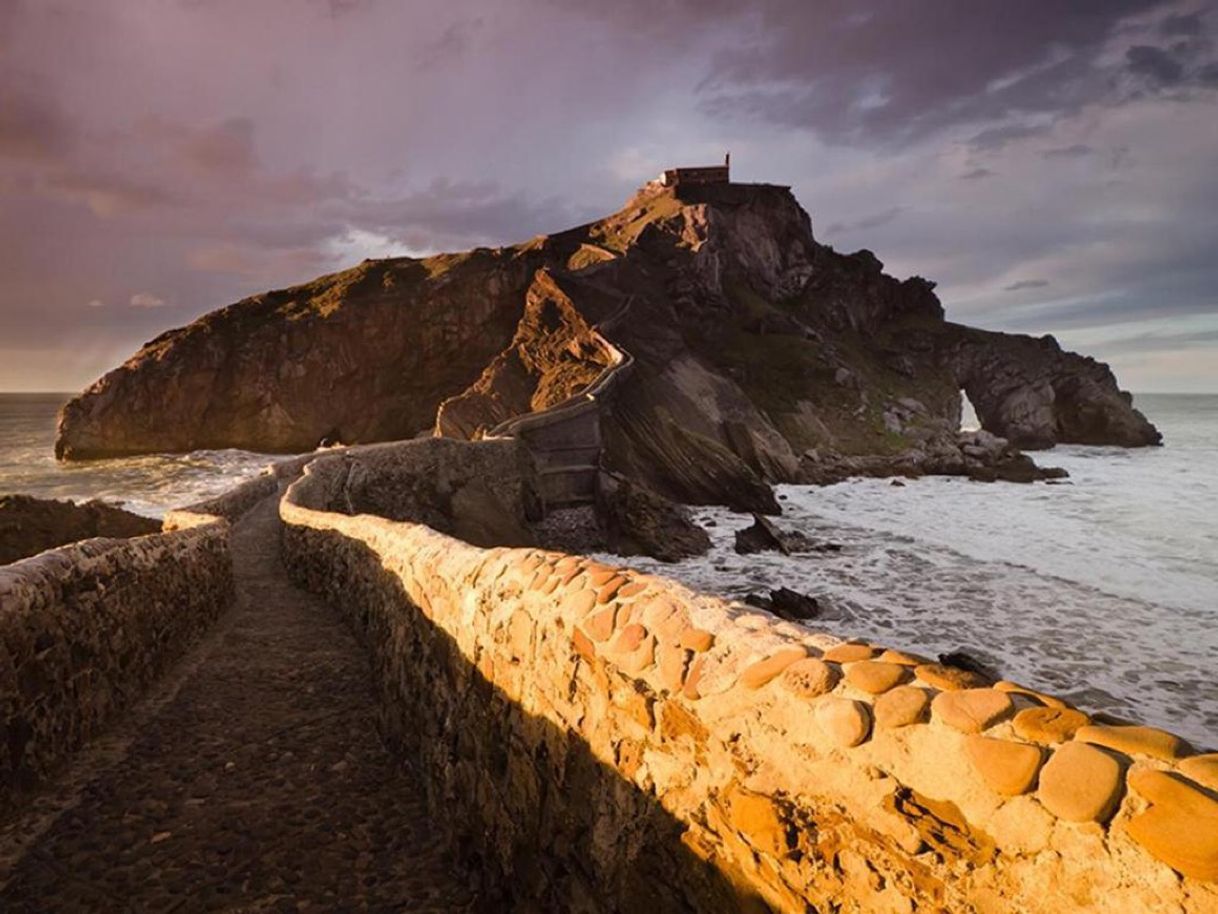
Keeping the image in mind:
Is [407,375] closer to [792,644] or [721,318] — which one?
[721,318]

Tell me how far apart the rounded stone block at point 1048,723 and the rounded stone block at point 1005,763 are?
54mm

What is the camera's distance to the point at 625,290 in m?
55.1

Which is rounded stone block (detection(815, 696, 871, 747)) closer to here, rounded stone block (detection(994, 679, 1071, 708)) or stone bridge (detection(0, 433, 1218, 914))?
stone bridge (detection(0, 433, 1218, 914))

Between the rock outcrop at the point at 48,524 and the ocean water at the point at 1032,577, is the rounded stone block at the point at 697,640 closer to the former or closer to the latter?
the ocean water at the point at 1032,577

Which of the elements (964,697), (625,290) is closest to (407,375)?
(625,290)

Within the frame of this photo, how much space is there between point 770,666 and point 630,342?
46.5 m

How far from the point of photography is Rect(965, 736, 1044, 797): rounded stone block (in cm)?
185

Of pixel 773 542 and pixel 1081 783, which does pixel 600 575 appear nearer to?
pixel 1081 783

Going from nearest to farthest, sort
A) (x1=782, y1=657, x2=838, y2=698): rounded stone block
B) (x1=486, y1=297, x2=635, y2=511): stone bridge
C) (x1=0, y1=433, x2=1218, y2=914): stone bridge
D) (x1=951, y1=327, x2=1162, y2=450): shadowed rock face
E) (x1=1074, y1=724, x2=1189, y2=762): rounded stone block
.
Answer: (x1=1074, y1=724, x2=1189, y2=762): rounded stone block < (x1=0, y1=433, x2=1218, y2=914): stone bridge < (x1=782, y1=657, x2=838, y2=698): rounded stone block < (x1=486, y1=297, x2=635, y2=511): stone bridge < (x1=951, y1=327, x2=1162, y2=450): shadowed rock face

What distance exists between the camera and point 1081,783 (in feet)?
5.76

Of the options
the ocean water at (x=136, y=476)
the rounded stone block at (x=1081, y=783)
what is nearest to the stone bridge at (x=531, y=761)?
the rounded stone block at (x=1081, y=783)

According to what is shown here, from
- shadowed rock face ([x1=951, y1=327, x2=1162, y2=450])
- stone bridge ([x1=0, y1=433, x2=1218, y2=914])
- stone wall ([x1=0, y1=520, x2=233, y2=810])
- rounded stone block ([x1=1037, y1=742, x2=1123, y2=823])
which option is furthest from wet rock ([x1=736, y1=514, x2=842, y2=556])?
shadowed rock face ([x1=951, y1=327, x2=1162, y2=450])

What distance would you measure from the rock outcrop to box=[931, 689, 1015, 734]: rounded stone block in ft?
60.6

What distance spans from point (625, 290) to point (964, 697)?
55.1m
